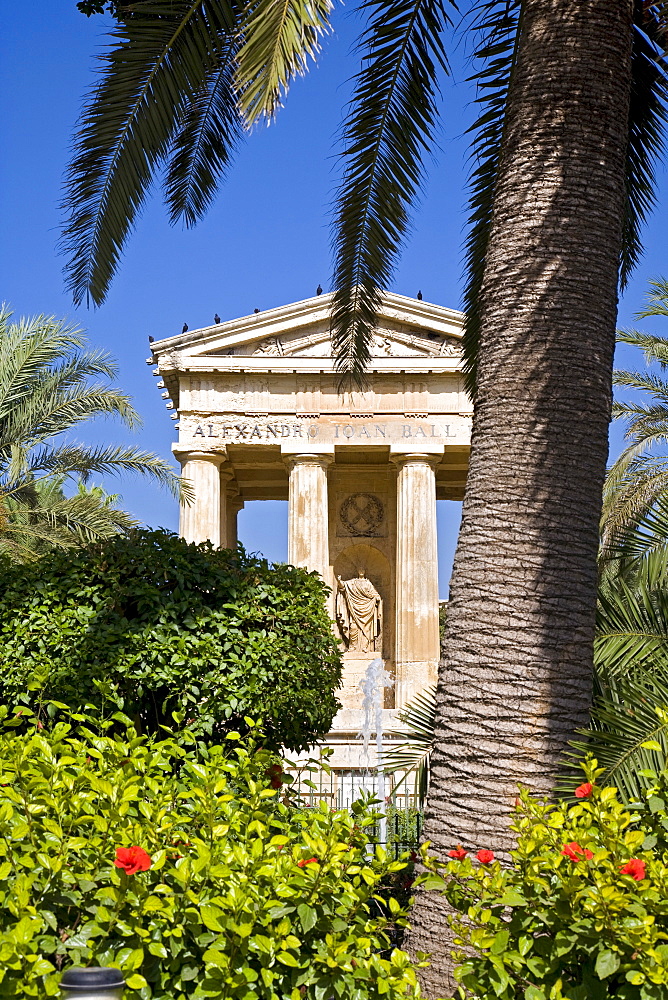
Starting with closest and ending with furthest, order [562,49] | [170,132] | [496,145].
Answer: [562,49], [170,132], [496,145]

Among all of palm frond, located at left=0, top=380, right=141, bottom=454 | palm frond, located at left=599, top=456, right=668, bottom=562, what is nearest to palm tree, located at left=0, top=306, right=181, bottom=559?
palm frond, located at left=0, top=380, right=141, bottom=454

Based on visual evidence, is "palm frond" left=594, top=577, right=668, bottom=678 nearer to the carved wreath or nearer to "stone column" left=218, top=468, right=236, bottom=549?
"stone column" left=218, top=468, right=236, bottom=549

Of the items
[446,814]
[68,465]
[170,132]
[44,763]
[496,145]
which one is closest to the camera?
[44,763]

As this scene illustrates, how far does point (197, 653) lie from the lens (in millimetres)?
7398

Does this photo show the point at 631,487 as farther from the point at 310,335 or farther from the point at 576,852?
the point at 576,852

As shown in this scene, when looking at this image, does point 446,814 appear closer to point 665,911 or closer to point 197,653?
point 665,911

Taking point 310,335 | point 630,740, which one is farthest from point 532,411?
point 310,335

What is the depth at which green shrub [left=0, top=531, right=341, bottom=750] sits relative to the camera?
23.8ft

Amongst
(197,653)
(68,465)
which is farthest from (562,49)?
(68,465)

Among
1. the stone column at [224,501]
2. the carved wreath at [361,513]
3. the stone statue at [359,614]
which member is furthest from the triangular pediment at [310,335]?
the stone statue at [359,614]

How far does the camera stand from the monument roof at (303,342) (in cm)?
2670

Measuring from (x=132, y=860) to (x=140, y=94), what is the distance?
5152 mm

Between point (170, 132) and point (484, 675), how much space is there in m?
4.29

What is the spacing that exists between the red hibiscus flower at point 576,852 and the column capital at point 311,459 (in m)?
24.0
